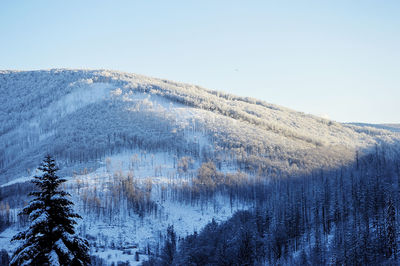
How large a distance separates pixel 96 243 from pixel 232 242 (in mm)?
64433

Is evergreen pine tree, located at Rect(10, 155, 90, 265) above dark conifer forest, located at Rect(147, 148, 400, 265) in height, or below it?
above

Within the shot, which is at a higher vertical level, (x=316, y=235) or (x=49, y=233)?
(x=49, y=233)

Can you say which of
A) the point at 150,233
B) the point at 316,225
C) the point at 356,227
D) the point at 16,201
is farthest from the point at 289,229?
the point at 16,201

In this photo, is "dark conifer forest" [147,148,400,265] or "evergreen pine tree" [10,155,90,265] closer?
"evergreen pine tree" [10,155,90,265]

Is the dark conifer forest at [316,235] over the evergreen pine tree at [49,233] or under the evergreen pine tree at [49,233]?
under

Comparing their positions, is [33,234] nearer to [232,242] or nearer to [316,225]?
[232,242]

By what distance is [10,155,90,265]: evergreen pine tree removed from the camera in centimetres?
2100

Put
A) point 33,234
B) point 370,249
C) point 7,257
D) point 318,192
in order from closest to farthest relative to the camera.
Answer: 1. point 33,234
2. point 370,249
3. point 7,257
4. point 318,192

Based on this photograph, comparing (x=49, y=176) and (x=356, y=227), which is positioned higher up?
(x=49, y=176)

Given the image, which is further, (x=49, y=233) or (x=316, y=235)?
(x=316, y=235)

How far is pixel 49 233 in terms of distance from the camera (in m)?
21.7

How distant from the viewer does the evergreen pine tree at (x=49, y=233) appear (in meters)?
21.0

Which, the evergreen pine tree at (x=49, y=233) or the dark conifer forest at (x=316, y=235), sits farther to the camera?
the dark conifer forest at (x=316, y=235)

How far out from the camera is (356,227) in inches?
4355
